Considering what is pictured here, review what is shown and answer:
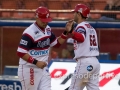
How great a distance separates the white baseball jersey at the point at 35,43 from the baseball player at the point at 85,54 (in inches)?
20.3

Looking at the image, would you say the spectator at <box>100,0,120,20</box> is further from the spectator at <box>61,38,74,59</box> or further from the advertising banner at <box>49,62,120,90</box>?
the advertising banner at <box>49,62,120,90</box>

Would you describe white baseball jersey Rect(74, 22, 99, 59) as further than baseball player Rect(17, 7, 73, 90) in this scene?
Yes

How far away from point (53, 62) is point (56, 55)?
70.0 inches

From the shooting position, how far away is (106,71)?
8812 millimetres

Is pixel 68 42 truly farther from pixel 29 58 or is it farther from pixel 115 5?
pixel 29 58

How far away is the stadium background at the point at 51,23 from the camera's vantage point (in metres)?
10.4

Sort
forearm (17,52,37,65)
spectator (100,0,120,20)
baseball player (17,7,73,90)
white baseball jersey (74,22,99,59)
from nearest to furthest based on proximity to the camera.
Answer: forearm (17,52,37,65) < baseball player (17,7,73,90) < white baseball jersey (74,22,99,59) < spectator (100,0,120,20)

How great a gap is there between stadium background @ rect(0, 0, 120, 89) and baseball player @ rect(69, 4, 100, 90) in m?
2.73

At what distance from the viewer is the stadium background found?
10398mm

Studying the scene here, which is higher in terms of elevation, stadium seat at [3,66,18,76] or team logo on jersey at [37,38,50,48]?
team logo on jersey at [37,38,50,48]

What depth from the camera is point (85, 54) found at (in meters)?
7.31

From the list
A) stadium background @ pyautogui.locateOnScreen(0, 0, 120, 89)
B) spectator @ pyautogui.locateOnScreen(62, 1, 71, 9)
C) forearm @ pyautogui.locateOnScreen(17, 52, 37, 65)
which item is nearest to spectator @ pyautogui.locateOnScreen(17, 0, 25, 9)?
stadium background @ pyautogui.locateOnScreen(0, 0, 120, 89)

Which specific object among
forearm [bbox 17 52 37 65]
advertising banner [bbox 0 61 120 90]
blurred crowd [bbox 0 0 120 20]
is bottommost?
advertising banner [bbox 0 61 120 90]

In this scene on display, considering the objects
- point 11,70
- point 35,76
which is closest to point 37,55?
point 35,76
